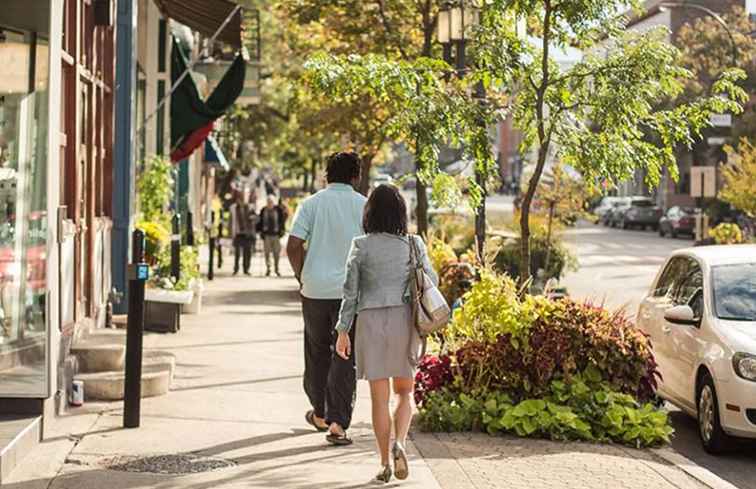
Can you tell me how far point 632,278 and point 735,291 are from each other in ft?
80.2

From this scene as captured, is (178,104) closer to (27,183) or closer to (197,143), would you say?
(197,143)

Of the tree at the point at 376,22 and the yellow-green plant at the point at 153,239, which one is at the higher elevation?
the tree at the point at 376,22

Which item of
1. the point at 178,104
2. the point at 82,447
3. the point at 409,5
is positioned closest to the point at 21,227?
the point at 82,447

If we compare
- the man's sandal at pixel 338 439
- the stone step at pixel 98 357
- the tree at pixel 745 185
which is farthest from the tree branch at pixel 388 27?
the man's sandal at pixel 338 439

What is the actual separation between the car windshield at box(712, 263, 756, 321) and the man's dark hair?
3.25m

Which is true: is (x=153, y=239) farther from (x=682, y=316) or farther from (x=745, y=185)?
(x=745, y=185)

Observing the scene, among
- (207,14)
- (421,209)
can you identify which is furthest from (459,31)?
(207,14)

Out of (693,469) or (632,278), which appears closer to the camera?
(693,469)

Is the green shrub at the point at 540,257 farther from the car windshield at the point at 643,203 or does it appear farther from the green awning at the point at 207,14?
the car windshield at the point at 643,203

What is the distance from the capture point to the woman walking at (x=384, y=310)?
868 cm

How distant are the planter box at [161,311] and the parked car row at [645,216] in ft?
155

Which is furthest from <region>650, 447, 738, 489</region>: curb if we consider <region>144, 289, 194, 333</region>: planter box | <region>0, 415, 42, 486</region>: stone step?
<region>144, 289, 194, 333</region>: planter box

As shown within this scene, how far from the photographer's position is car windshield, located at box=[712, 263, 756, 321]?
11.6 meters

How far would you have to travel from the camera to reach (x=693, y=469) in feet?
31.9
